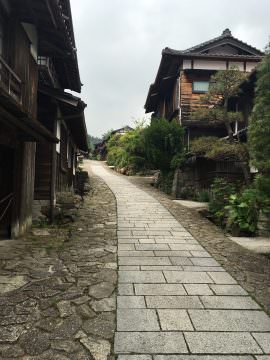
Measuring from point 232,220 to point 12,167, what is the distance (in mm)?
6480

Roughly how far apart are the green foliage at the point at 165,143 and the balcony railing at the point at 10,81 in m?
11.9

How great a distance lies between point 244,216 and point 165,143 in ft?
32.1

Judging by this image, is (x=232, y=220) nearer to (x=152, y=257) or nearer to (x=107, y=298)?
(x=152, y=257)

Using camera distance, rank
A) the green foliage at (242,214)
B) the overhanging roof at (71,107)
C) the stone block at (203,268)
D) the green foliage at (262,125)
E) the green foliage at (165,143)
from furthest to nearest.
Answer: the green foliage at (165,143) → the overhanging roof at (71,107) → the green foliage at (242,214) → the green foliage at (262,125) → the stone block at (203,268)

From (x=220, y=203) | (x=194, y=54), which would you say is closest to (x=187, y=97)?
(x=194, y=54)

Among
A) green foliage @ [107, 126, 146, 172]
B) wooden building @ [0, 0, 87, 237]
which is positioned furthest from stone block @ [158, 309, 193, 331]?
green foliage @ [107, 126, 146, 172]

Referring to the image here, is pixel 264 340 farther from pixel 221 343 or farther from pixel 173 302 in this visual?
pixel 173 302

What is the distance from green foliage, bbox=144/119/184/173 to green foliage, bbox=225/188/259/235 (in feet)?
27.8

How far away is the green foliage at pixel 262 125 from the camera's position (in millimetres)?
6629

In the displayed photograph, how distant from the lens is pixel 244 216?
10.1 metres

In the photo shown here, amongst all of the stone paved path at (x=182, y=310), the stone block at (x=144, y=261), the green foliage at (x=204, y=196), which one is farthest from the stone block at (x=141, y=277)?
the green foliage at (x=204, y=196)

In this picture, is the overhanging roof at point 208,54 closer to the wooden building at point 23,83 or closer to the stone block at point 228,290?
the wooden building at point 23,83

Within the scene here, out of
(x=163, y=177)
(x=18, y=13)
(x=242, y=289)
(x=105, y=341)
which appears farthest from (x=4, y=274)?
(x=163, y=177)

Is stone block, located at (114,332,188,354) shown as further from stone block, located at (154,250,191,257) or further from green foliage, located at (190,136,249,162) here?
green foliage, located at (190,136,249,162)
